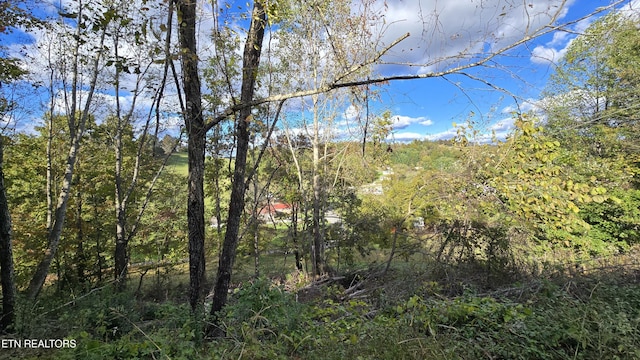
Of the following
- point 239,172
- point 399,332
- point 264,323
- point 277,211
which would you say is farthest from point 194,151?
point 277,211

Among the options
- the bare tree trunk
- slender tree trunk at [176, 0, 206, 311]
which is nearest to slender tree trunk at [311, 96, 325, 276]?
the bare tree trunk

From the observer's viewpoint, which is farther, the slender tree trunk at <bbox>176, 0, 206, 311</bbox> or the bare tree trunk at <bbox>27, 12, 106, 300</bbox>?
the bare tree trunk at <bbox>27, 12, 106, 300</bbox>

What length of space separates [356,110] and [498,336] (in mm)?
2417

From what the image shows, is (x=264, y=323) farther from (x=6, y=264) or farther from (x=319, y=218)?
(x=319, y=218)

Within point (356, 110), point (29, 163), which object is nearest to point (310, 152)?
point (356, 110)

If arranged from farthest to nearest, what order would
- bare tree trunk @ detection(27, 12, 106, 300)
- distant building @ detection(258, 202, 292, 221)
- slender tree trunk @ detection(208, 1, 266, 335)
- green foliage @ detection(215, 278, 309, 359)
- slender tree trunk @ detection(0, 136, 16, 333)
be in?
distant building @ detection(258, 202, 292, 221) → bare tree trunk @ detection(27, 12, 106, 300) → slender tree trunk @ detection(0, 136, 16, 333) → slender tree trunk @ detection(208, 1, 266, 335) → green foliage @ detection(215, 278, 309, 359)

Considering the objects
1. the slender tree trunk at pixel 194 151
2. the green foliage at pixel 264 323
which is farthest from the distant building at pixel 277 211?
the green foliage at pixel 264 323

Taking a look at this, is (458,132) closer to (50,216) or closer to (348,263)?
(348,263)

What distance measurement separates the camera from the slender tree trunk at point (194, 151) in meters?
3.50

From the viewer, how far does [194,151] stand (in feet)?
12.0

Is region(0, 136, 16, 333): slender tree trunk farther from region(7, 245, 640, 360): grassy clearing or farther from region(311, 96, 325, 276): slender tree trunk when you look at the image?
region(311, 96, 325, 276): slender tree trunk

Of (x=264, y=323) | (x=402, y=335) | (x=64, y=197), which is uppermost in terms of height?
(x=64, y=197)

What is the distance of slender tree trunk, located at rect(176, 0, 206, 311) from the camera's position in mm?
3496

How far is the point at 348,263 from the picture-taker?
11.0 m
